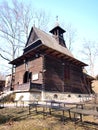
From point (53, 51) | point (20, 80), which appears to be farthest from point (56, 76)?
point (20, 80)

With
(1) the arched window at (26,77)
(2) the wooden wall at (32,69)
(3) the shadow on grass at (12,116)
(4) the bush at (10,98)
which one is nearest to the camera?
(3) the shadow on grass at (12,116)

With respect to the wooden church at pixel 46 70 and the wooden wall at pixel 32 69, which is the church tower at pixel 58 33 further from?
the wooden wall at pixel 32 69

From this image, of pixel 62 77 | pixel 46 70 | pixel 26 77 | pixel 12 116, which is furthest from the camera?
pixel 26 77

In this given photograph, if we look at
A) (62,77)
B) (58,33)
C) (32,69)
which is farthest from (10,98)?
(58,33)

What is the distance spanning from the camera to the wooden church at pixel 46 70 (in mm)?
16897

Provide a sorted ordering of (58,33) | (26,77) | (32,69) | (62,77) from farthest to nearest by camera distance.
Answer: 1. (58,33)
2. (26,77)
3. (62,77)
4. (32,69)

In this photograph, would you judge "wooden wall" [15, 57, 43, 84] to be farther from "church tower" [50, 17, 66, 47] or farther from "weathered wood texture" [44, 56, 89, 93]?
"church tower" [50, 17, 66, 47]

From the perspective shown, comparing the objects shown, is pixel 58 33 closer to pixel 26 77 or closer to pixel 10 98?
pixel 26 77

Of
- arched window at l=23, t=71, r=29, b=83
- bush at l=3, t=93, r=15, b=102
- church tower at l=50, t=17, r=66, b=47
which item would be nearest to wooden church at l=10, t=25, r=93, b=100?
arched window at l=23, t=71, r=29, b=83

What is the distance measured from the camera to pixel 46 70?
17297mm

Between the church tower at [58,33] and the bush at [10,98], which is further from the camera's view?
the church tower at [58,33]

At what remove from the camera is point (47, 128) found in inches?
245

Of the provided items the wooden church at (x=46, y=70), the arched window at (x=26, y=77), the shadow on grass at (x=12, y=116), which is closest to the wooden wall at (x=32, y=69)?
the wooden church at (x=46, y=70)

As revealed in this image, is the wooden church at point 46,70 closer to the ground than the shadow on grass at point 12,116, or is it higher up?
higher up
